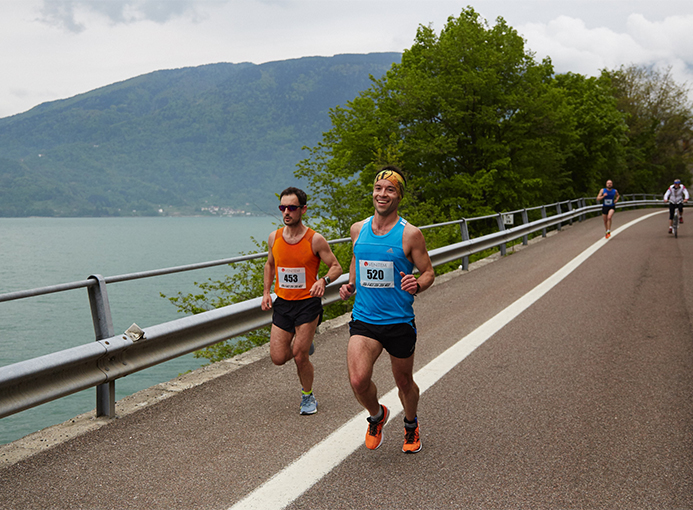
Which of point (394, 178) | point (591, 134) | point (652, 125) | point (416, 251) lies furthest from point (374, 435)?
point (652, 125)

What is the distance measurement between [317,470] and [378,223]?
1469 millimetres

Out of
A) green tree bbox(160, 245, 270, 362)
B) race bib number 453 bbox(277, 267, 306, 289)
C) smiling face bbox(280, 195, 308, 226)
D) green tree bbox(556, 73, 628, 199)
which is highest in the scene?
green tree bbox(556, 73, 628, 199)

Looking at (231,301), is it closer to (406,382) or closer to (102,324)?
(102,324)

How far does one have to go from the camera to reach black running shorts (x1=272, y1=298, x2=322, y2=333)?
479cm

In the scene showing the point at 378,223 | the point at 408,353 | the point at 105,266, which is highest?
the point at 378,223

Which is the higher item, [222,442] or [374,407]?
[374,407]

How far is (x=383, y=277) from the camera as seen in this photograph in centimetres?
373

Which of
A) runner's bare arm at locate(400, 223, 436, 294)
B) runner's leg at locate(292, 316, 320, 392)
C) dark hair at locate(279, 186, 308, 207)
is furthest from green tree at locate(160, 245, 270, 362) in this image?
runner's bare arm at locate(400, 223, 436, 294)

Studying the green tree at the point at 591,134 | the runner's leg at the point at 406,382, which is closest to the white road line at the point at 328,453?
the runner's leg at the point at 406,382

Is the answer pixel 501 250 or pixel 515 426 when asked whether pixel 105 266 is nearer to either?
pixel 501 250

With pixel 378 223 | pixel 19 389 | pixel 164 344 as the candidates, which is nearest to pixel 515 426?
pixel 378 223

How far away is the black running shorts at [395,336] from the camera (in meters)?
3.75

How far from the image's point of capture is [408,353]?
3783 mm

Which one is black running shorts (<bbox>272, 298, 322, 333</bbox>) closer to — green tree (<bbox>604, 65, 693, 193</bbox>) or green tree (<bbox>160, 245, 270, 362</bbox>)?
green tree (<bbox>160, 245, 270, 362</bbox>)
